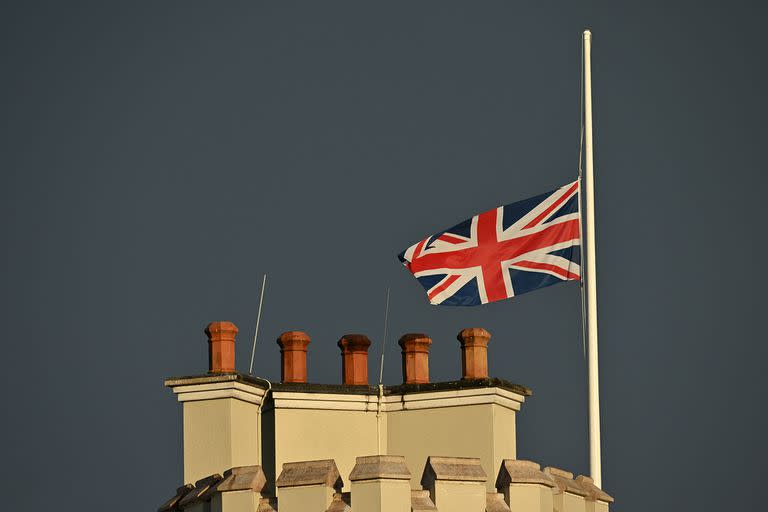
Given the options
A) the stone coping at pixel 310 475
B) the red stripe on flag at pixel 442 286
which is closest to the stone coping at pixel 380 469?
the stone coping at pixel 310 475

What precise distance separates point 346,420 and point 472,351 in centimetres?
254

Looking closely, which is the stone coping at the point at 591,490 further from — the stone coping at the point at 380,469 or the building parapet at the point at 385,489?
the stone coping at the point at 380,469

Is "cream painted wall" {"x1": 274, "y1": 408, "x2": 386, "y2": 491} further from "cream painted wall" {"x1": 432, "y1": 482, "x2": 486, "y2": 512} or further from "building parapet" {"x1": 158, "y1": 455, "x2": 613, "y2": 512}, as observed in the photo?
"cream painted wall" {"x1": 432, "y1": 482, "x2": 486, "y2": 512}

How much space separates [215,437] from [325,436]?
7.85 ft

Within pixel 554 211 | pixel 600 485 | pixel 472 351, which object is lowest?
pixel 600 485

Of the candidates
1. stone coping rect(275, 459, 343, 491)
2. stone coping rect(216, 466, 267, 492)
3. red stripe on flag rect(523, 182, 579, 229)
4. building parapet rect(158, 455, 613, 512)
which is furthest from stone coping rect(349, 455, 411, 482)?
red stripe on flag rect(523, 182, 579, 229)

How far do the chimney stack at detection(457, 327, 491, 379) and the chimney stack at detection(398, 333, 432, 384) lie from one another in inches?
35.7

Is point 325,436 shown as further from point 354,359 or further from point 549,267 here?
point 549,267

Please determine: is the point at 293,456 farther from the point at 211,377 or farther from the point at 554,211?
the point at 554,211

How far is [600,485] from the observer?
118ft

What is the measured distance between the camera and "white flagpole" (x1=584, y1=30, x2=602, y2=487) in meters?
36.0

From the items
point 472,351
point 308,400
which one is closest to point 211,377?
point 308,400

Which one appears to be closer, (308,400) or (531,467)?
(531,467)

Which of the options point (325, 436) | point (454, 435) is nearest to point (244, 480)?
point (325, 436)
